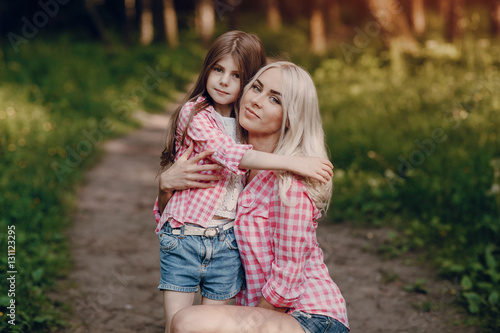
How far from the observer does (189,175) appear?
7.93 ft

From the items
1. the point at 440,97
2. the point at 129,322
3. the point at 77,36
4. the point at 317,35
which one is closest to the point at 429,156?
the point at 440,97

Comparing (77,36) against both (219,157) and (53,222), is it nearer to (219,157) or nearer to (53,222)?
(53,222)

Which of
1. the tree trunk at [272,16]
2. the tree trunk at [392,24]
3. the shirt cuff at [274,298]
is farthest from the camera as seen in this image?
the tree trunk at [272,16]

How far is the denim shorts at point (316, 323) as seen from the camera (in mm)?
2232

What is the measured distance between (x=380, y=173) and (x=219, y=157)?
151 inches

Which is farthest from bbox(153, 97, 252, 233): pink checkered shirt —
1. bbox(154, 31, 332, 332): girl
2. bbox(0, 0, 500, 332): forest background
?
bbox(0, 0, 500, 332): forest background

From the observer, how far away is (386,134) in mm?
6426

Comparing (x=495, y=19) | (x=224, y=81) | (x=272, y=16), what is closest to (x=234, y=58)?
(x=224, y=81)

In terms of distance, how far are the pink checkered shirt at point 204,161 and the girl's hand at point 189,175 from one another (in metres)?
0.03

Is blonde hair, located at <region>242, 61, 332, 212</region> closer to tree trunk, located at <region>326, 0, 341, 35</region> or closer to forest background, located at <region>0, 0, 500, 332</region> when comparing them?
forest background, located at <region>0, 0, 500, 332</region>

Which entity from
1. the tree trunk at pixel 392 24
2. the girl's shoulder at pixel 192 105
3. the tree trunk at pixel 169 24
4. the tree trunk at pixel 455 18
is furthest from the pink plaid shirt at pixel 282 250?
the tree trunk at pixel 169 24

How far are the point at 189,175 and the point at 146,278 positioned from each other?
2.15m

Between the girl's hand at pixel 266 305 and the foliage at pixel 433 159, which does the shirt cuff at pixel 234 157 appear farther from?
the foliage at pixel 433 159

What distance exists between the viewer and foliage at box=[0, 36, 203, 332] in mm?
3986
